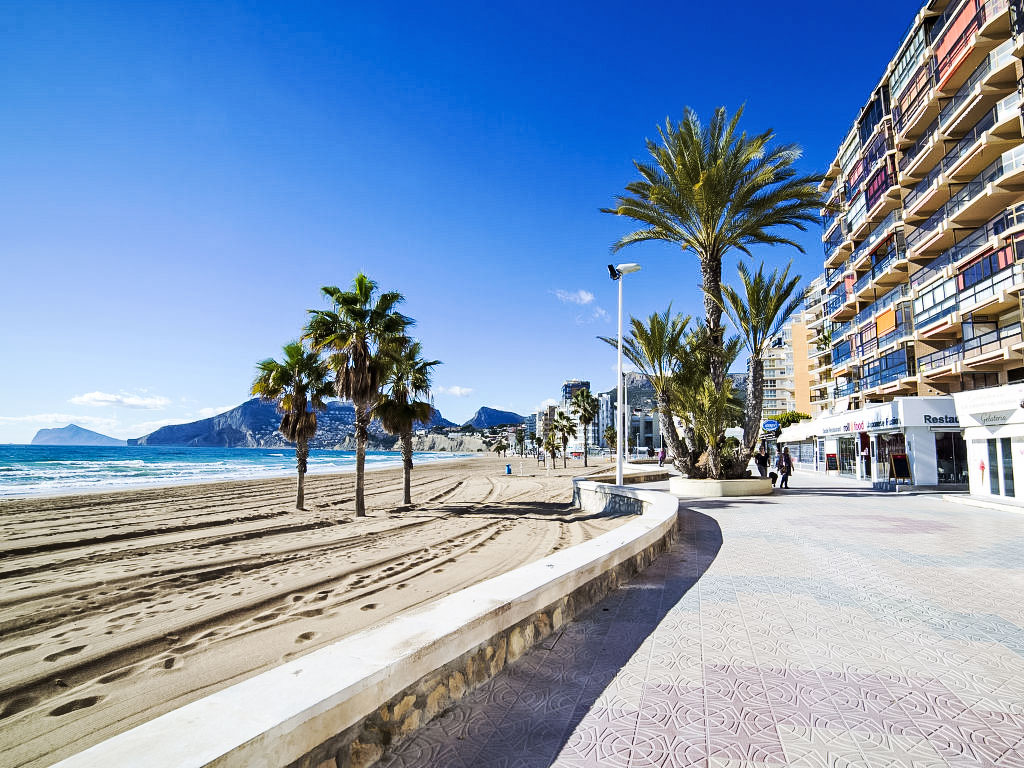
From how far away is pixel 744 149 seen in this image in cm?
1648

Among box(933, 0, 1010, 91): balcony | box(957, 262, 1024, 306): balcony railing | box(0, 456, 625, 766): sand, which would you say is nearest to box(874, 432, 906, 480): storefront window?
box(957, 262, 1024, 306): balcony railing

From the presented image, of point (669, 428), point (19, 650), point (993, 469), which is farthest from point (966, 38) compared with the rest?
point (19, 650)

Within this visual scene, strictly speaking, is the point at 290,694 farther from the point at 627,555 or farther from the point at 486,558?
the point at 486,558

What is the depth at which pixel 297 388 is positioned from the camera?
1820 cm

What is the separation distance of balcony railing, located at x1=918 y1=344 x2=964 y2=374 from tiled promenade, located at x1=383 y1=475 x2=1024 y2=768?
78.2 ft

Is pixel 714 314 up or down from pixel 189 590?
up

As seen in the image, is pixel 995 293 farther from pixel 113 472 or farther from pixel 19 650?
pixel 113 472

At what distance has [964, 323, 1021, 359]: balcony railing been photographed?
2047cm

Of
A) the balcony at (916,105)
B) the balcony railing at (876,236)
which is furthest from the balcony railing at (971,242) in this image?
the balcony at (916,105)

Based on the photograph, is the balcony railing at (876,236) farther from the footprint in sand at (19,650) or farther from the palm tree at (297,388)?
the footprint in sand at (19,650)

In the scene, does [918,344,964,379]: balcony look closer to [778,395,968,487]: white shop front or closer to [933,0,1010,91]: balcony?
[778,395,968,487]: white shop front

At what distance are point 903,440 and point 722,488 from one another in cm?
1302

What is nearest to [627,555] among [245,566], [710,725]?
[710,725]

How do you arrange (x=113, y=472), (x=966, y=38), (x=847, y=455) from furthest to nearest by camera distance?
1. (x=113, y=472)
2. (x=847, y=455)
3. (x=966, y=38)
